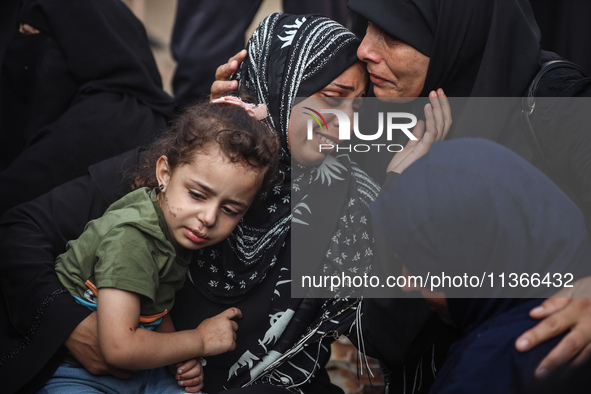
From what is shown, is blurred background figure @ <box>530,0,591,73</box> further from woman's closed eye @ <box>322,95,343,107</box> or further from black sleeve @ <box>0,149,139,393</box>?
black sleeve @ <box>0,149,139,393</box>

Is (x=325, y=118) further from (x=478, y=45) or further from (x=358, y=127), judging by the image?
(x=478, y=45)

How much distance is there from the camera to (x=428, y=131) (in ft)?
7.65

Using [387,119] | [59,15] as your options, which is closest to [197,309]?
[387,119]

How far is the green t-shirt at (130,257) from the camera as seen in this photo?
6.27 ft

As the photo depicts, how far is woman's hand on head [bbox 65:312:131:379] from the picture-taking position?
2018 millimetres

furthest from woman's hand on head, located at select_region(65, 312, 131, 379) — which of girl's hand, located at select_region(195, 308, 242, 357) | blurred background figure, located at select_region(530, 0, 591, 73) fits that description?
blurred background figure, located at select_region(530, 0, 591, 73)

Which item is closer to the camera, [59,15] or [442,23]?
[442,23]

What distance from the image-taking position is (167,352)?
199cm

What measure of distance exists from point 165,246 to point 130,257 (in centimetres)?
14

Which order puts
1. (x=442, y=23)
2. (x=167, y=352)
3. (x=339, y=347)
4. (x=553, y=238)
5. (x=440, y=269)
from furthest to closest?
(x=339, y=347), (x=442, y=23), (x=167, y=352), (x=440, y=269), (x=553, y=238)

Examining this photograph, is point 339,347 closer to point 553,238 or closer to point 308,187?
point 308,187

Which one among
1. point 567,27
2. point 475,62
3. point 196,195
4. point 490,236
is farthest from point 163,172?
point 567,27

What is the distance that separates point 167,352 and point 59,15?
1.83 m

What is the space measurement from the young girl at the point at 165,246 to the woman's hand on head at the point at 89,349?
0.03 metres
